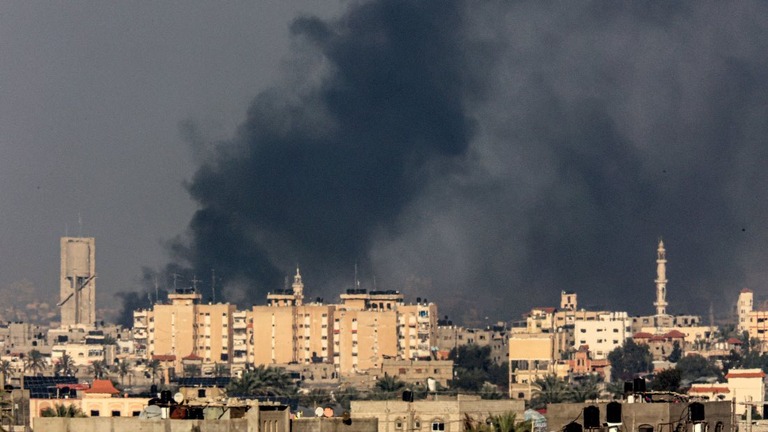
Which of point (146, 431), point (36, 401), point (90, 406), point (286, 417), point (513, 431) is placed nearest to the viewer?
point (146, 431)

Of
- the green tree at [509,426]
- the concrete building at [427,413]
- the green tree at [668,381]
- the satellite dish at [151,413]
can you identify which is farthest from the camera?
the green tree at [668,381]

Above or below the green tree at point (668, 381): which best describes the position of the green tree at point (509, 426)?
below

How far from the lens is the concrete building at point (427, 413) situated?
289 feet

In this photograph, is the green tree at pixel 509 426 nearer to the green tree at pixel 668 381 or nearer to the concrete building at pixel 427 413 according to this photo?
the concrete building at pixel 427 413

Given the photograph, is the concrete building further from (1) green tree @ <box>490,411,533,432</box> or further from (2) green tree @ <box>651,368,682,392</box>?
(2) green tree @ <box>651,368,682,392</box>

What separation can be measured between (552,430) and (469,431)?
4035mm

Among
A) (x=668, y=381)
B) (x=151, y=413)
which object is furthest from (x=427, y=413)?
(x=668, y=381)

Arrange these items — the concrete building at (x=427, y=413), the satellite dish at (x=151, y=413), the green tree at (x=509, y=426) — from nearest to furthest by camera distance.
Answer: the satellite dish at (x=151, y=413) < the green tree at (x=509, y=426) < the concrete building at (x=427, y=413)

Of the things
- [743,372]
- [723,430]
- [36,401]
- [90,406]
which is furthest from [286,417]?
[743,372]

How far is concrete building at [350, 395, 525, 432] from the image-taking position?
289 ft

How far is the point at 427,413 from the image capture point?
8994 centimetres

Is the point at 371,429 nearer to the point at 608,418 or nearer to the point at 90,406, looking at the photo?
the point at 608,418

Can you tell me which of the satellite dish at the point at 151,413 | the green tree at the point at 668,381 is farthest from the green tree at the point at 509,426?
the green tree at the point at 668,381

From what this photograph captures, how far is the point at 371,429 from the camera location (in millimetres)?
64562
